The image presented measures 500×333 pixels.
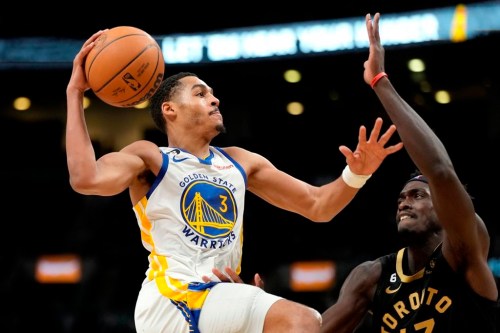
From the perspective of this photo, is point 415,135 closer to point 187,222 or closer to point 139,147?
point 187,222

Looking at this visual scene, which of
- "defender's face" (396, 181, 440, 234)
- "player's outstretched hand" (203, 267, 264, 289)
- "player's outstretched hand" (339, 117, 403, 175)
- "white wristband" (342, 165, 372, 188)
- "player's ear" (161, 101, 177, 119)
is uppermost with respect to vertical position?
"player's ear" (161, 101, 177, 119)

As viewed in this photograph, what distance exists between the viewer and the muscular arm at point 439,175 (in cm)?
353

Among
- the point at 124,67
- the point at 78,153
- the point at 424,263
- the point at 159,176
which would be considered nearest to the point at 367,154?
the point at 424,263

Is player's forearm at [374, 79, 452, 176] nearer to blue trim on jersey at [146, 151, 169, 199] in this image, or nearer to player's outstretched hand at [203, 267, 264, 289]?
player's outstretched hand at [203, 267, 264, 289]

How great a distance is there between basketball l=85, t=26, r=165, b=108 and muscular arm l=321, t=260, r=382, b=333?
59.8 inches

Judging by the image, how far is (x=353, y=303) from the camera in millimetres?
4270

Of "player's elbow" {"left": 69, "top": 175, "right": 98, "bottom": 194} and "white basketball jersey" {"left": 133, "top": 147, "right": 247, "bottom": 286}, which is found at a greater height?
"player's elbow" {"left": 69, "top": 175, "right": 98, "bottom": 194}

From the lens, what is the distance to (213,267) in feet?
12.1

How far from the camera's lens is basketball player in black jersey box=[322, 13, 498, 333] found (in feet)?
11.6

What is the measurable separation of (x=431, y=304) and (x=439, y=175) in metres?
0.73

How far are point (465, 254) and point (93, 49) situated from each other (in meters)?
1.98

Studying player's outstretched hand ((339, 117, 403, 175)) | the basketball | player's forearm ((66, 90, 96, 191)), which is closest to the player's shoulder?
the basketball

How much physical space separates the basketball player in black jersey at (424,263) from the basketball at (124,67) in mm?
1044

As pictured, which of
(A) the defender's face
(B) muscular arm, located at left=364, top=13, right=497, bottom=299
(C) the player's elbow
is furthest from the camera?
(A) the defender's face
